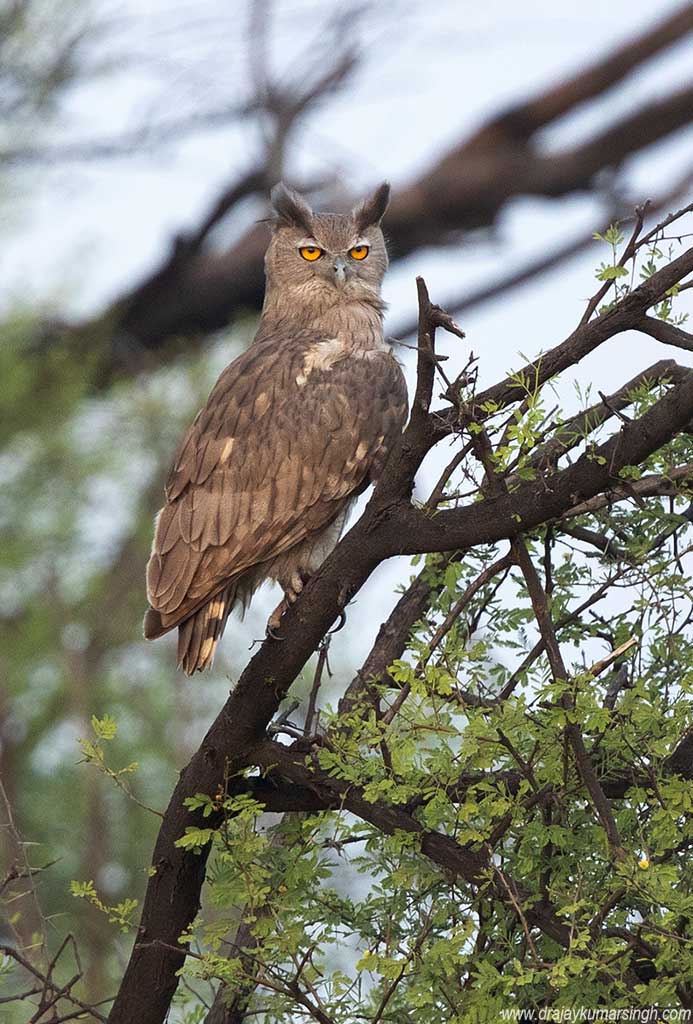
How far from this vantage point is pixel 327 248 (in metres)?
4.75

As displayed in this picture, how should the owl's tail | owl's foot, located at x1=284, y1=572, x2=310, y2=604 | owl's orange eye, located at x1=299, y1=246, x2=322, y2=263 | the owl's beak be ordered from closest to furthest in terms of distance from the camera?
the owl's tail → owl's foot, located at x1=284, y1=572, x2=310, y2=604 → the owl's beak → owl's orange eye, located at x1=299, y1=246, x2=322, y2=263

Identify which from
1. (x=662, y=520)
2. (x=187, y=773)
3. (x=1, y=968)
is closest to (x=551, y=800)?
(x=662, y=520)

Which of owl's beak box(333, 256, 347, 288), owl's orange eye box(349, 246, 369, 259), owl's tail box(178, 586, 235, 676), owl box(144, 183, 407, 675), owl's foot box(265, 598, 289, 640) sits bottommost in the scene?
owl's foot box(265, 598, 289, 640)

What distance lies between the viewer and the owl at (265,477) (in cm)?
374

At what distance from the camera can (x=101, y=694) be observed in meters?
9.04

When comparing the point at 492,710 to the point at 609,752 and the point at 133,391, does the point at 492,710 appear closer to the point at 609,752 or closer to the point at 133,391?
the point at 609,752

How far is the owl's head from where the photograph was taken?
4.63 m

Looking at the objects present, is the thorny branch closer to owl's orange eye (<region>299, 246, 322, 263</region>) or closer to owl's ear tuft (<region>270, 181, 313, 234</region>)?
owl's orange eye (<region>299, 246, 322, 263</region>)

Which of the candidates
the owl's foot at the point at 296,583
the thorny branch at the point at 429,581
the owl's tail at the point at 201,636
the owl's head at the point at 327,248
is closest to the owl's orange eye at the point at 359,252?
the owl's head at the point at 327,248

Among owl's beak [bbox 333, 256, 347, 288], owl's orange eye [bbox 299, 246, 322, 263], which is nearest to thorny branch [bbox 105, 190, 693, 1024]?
owl's beak [bbox 333, 256, 347, 288]

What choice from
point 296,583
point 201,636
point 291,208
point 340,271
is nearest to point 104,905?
point 201,636

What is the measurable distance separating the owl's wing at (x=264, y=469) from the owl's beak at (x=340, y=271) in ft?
2.06

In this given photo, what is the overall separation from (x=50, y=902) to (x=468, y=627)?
571 cm

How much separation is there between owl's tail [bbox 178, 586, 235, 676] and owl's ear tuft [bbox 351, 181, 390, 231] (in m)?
1.57
